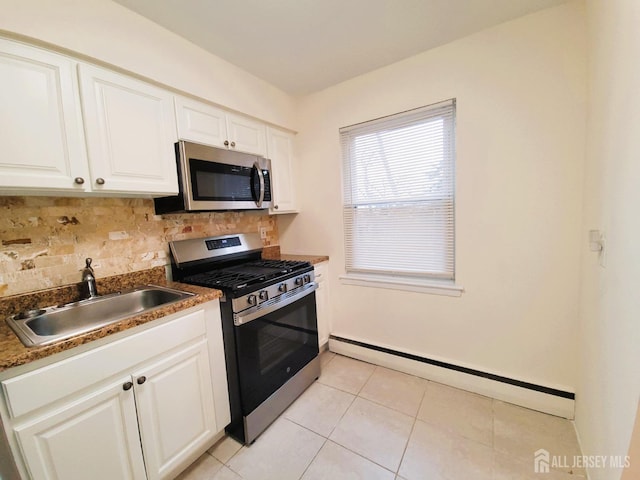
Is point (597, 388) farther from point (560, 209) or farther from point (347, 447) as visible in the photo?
point (347, 447)

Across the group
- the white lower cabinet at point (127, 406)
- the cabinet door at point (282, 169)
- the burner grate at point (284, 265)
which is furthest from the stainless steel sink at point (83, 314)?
the cabinet door at point (282, 169)

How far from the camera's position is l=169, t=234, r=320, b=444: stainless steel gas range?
147 centimetres

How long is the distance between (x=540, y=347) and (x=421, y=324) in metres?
0.73

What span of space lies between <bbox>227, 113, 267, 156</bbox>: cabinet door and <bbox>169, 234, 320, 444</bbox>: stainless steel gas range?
750mm

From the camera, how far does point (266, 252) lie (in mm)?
2633

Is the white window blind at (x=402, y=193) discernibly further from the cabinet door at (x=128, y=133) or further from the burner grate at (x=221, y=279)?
the cabinet door at (x=128, y=133)

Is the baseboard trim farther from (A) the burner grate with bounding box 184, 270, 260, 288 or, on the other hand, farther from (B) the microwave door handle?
(B) the microwave door handle

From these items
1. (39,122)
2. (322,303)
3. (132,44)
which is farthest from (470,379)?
(132,44)

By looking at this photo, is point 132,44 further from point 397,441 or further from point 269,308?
point 397,441

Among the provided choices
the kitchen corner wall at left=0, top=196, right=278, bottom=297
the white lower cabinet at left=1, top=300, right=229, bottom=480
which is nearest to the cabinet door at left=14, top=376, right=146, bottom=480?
the white lower cabinet at left=1, top=300, right=229, bottom=480

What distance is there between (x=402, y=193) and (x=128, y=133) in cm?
184

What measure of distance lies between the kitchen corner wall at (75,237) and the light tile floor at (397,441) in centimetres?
126

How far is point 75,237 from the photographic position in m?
1.42

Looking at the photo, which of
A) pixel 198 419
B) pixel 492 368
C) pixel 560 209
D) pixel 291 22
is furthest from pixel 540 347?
pixel 291 22
